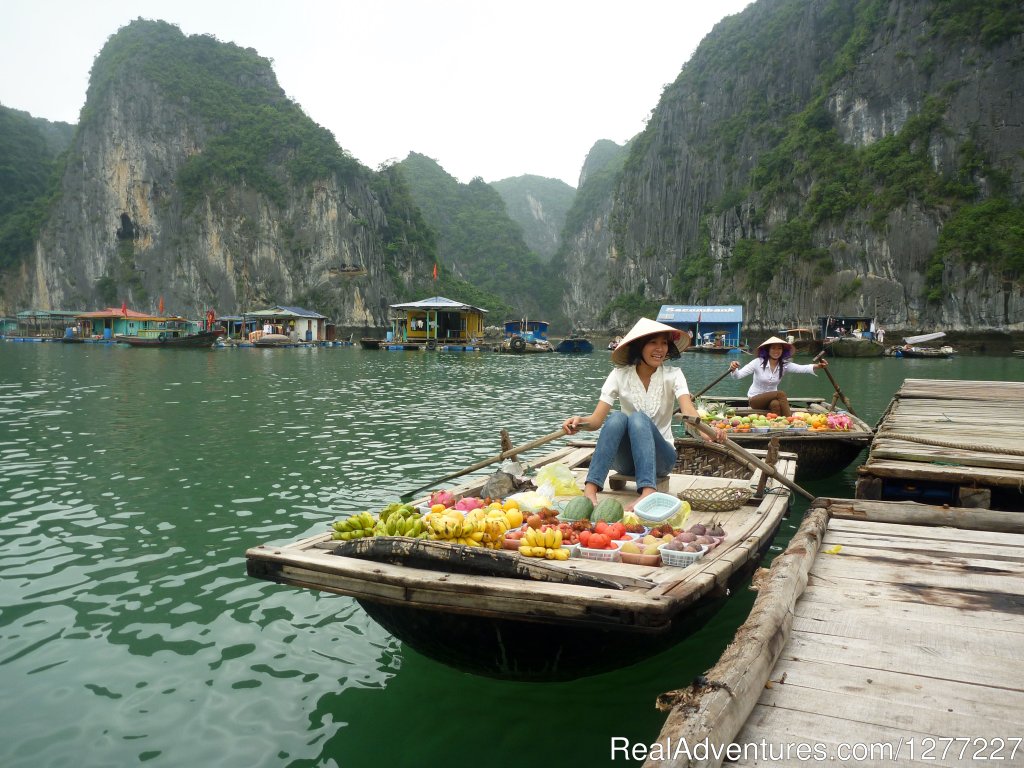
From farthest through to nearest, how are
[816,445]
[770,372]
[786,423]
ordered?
[770,372] < [786,423] < [816,445]

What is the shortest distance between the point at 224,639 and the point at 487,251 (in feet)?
401

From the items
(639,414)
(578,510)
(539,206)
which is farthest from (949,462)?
(539,206)

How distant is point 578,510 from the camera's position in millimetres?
4465

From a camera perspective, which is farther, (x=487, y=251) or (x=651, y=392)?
(x=487, y=251)

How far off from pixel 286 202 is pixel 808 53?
62.8 m

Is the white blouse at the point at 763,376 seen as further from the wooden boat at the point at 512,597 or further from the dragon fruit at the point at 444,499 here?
the wooden boat at the point at 512,597

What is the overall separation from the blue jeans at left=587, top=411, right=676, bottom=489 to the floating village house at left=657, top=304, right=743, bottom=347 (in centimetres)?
5243

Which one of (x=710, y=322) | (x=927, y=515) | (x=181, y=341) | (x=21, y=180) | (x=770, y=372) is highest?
(x=21, y=180)

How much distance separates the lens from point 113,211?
7538cm

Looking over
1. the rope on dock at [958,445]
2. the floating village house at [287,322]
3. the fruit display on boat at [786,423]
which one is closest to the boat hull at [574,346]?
the floating village house at [287,322]

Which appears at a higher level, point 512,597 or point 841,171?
point 841,171

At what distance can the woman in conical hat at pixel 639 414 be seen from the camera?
200 inches

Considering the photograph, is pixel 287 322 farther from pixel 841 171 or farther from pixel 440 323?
pixel 841 171

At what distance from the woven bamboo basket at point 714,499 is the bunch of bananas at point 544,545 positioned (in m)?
1.60
